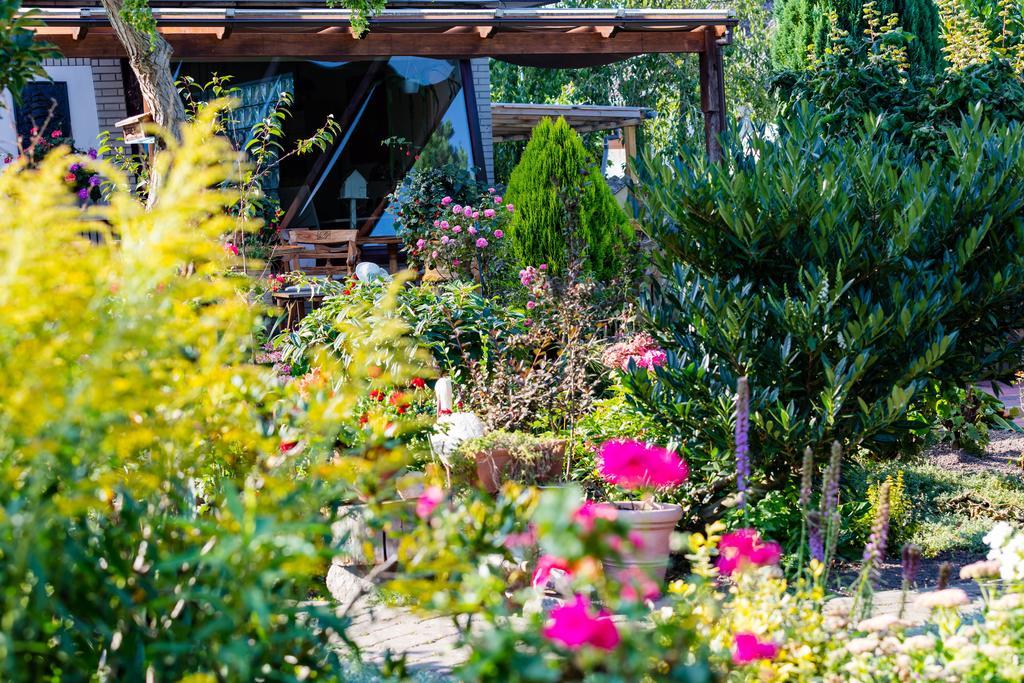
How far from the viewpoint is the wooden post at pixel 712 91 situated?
1065 centimetres

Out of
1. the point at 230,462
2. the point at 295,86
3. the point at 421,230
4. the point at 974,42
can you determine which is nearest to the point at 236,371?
the point at 230,462

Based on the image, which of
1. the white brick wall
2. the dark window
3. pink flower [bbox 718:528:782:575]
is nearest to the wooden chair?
the white brick wall

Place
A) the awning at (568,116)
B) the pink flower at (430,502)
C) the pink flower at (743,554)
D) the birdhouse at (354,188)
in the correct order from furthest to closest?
the awning at (568,116), the birdhouse at (354,188), the pink flower at (743,554), the pink flower at (430,502)

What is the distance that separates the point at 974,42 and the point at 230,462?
8765 millimetres

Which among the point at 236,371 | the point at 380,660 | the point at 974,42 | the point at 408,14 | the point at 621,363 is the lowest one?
the point at 380,660

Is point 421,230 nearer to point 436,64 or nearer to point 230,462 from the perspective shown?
point 436,64

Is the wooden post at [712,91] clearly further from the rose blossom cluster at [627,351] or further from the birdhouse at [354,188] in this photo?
the rose blossom cluster at [627,351]

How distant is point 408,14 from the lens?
10.5m

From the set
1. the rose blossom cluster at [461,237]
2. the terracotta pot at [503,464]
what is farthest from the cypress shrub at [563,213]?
the terracotta pot at [503,464]

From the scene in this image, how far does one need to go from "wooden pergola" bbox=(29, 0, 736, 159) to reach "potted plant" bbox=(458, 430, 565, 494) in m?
6.47

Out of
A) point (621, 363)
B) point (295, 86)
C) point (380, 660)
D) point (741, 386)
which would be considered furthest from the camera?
point (295, 86)

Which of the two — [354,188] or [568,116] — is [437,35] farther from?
[568,116]

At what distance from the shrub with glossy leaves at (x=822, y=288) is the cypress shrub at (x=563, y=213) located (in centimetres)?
475

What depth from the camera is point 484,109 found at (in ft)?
42.7
